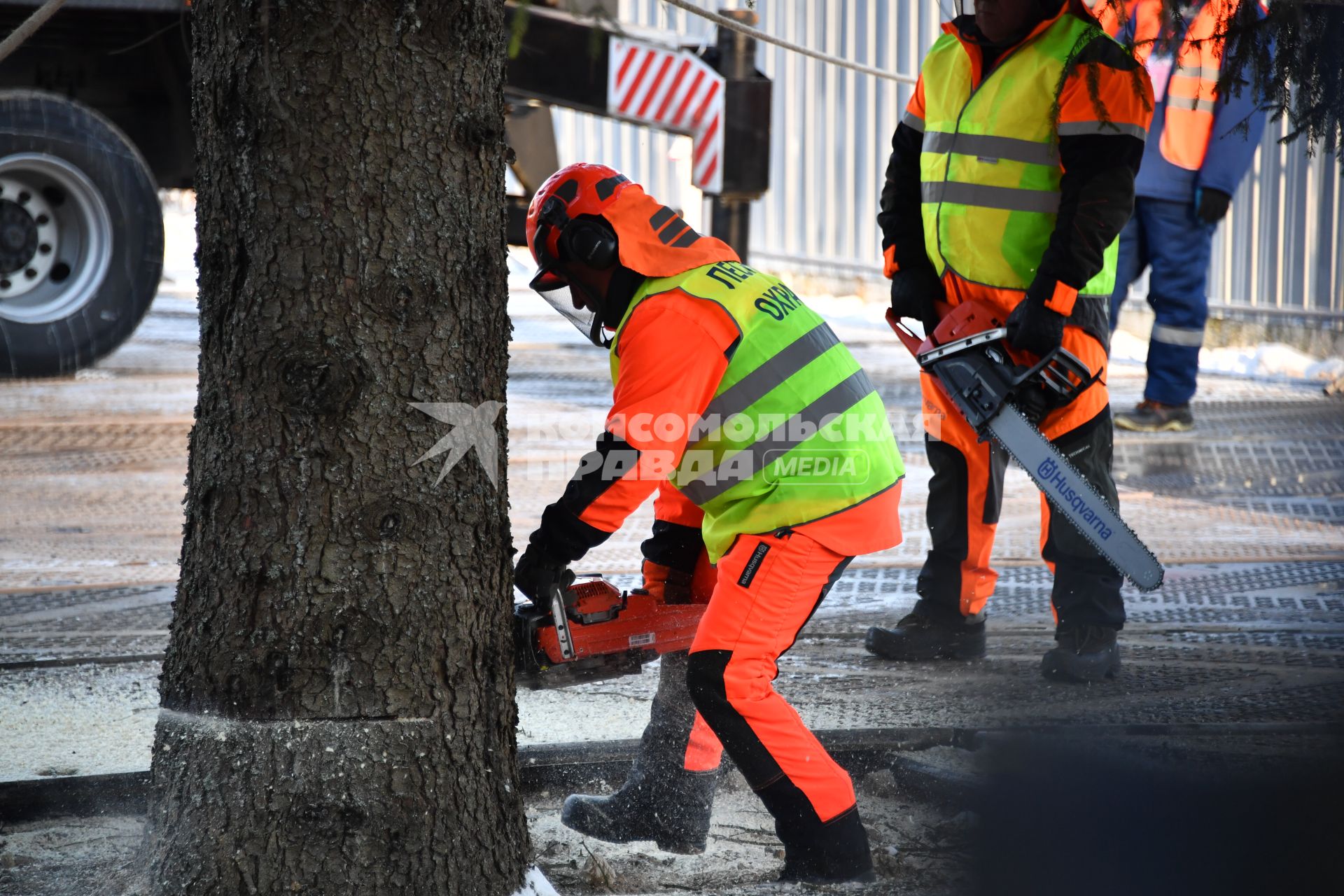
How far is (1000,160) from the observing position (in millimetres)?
3422

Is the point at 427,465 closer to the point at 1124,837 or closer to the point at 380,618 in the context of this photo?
the point at 380,618

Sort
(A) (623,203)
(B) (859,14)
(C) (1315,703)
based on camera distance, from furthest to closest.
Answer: (B) (859,14), (C) (1315,703), (A) (623,203)

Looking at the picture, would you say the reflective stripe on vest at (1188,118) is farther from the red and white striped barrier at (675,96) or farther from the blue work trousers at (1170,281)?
the red and white striped barrier at (675,96)

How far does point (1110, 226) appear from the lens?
3.27 metres

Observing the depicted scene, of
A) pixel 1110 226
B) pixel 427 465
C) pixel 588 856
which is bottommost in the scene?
pixel 588 856

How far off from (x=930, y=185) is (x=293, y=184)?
6.68 ft

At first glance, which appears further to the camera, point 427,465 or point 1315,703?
point 1315,703

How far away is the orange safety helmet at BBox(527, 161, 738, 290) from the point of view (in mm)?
2521

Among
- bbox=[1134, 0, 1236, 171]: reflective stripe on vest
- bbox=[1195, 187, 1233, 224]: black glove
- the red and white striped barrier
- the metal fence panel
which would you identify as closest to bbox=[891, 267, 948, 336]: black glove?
bbox=[1134, 0, 1236, 171]: reflective stripe on vest

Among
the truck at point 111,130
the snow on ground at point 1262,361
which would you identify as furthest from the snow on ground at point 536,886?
the snow on ground at point 1262,361

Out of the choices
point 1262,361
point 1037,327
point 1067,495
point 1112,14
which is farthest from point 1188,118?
point 1067,495

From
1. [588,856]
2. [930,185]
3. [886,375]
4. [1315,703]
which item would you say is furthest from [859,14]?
[588,856]

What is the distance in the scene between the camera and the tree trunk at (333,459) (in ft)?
6.61

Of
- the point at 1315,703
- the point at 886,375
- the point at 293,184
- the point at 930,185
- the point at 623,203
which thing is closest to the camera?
the point at 293,184
